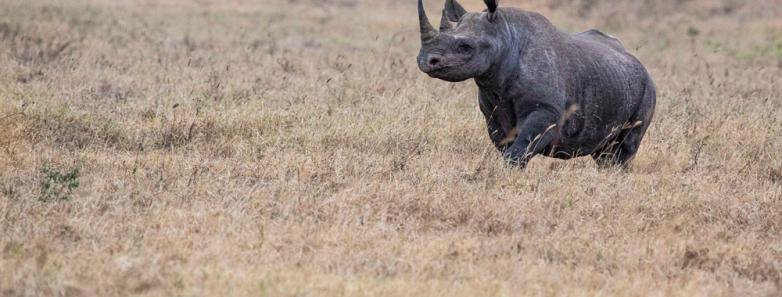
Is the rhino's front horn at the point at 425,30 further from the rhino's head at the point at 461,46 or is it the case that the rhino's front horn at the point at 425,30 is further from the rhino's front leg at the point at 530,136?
the rhino's front leg at the point at 530,136

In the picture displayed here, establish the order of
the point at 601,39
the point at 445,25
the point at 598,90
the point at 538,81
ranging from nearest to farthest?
the point at 445,25 → the point at 538,81 → the point at 598,90 → the point at 601,39

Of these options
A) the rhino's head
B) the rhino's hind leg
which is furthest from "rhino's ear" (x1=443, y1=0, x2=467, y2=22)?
the rhino's hind leg

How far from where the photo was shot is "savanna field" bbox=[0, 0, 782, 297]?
6.23 m

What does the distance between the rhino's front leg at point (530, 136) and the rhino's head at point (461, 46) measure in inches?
20.5

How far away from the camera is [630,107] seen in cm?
988

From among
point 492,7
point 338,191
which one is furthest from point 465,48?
point 338,191

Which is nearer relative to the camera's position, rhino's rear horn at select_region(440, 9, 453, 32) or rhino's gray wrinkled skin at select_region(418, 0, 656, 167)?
rhino's gray wrinkled skin at select_region(418, 0, 656, 167)

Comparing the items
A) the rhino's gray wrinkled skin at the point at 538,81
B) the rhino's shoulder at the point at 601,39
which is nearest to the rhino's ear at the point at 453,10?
the rhino's gray wrinkled skin at the point at 538,81

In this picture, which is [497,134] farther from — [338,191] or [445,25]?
[338,191]

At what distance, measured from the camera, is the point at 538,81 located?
8.88m

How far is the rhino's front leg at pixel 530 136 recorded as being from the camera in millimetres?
8742

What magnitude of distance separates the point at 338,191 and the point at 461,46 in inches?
55.8

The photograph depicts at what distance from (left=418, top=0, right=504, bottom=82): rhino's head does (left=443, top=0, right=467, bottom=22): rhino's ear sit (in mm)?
431

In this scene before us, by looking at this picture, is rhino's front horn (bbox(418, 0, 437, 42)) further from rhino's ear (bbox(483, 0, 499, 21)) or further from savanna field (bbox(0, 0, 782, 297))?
savanna field (bbox(0, 0, 782, 297))
